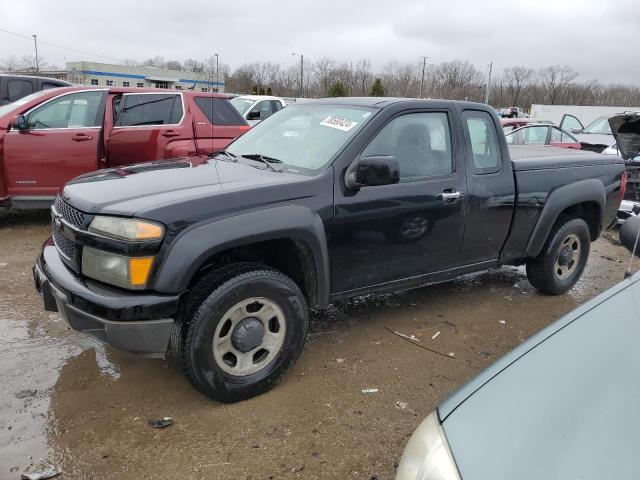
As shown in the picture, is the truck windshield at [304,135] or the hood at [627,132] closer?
the truck windshield at [304,135]

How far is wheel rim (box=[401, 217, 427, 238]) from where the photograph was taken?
12.0 ft

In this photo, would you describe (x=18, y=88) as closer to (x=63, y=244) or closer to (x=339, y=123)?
(x=63, y=244)

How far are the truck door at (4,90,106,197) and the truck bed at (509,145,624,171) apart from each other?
204 inches

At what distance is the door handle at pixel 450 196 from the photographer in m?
3.82

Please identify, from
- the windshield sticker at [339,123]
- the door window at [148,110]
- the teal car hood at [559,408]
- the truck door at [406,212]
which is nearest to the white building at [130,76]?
the door window at [148,110]

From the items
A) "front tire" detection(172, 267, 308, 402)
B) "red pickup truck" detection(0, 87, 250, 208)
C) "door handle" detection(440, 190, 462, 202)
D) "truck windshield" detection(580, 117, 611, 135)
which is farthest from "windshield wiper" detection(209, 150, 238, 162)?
"truck windshield" detection(580, 117, 611, 135)

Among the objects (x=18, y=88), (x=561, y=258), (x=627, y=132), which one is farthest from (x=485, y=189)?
(x=18, y=88)

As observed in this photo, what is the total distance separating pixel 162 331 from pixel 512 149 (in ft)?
13.9

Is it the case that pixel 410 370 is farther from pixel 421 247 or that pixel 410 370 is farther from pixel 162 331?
pixel 162 331

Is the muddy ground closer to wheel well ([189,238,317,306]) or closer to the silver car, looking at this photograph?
wheel well ([189,238,317,306])

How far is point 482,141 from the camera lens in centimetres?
425

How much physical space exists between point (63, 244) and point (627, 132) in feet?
23.2

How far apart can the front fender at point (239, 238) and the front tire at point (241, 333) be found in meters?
0.19

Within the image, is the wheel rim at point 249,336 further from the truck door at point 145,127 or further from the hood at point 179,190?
the truck door at point 145,127
